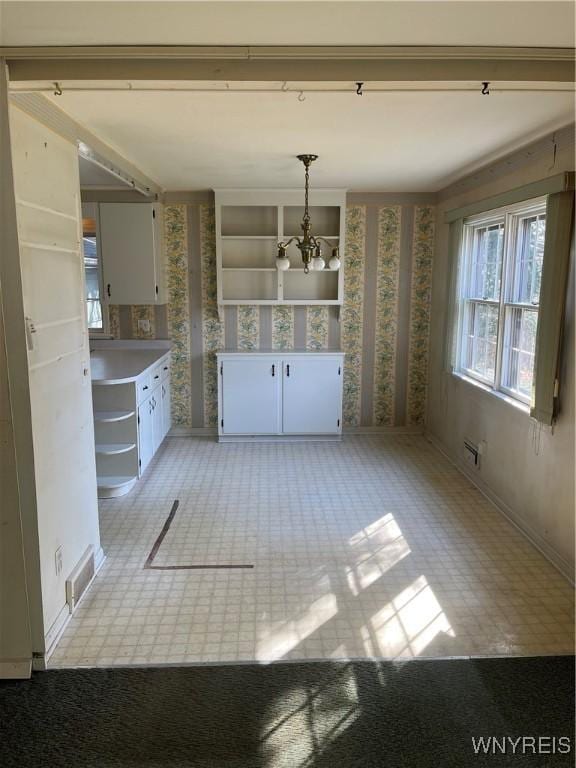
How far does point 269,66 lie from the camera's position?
1.99 meters

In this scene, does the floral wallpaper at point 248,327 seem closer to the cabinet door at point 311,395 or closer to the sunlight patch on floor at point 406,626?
the cabinet door at point 311,395

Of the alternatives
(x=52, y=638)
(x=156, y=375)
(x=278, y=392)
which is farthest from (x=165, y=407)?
(x=52, y=638)

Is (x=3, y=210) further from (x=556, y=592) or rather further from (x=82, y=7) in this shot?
(x=556, y=592)

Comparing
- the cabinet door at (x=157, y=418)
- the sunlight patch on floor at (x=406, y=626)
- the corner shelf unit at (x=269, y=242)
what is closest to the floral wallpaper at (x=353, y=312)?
the corner shelf unit at (x=269, y=242)

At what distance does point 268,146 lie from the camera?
3500 mm

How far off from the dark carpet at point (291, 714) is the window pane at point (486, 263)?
8.97 feet

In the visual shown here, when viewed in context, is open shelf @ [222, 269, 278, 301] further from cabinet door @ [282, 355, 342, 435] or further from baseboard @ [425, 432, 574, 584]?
baseboard @ [425, 432, 574, 584]

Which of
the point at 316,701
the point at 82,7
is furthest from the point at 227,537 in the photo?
the point at 82,7

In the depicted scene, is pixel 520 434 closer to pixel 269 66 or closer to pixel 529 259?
pixel 529 259

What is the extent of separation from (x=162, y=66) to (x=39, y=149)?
74cm

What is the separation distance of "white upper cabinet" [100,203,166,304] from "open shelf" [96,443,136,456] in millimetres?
1536

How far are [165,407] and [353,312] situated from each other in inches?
82.6

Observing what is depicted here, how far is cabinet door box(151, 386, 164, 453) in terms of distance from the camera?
475 cm

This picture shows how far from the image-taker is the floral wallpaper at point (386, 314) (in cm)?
546
